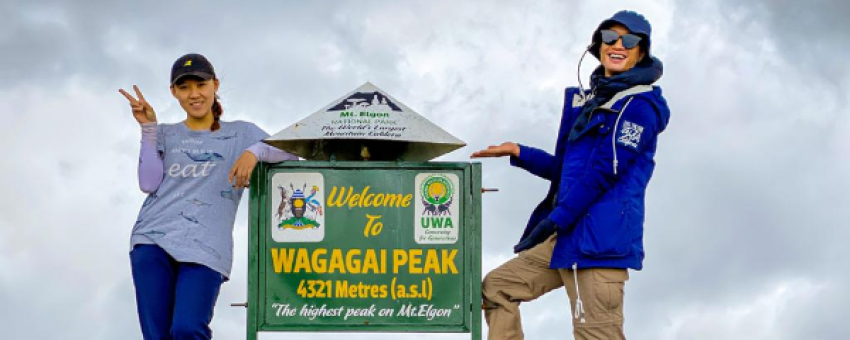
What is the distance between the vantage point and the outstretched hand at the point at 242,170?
8.03 m

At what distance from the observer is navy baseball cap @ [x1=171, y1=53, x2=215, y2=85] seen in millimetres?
8344

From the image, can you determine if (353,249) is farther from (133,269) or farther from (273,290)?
(133,269)

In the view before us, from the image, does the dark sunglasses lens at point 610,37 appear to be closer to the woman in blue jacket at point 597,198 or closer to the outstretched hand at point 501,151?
the woman in blue jacket at point 597,198

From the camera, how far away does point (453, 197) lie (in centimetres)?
823

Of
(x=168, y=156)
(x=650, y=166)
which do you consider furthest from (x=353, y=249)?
(x=650, y=166)

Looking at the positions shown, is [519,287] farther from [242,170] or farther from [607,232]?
[242,170]

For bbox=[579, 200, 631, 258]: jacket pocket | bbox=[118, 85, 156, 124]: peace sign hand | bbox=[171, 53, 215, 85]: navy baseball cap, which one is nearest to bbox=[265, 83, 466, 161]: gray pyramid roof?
bbox=[171, 53, 215, 85]: navy baseball cap

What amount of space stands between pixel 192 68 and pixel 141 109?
368 mm

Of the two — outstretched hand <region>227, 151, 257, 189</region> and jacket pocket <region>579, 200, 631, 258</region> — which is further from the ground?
outstretched hand <region>227, 151, 257, 189</region>

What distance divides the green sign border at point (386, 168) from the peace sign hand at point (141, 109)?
0.72 metres

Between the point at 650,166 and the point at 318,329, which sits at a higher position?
the point at 650,166

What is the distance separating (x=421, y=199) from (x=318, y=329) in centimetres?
92

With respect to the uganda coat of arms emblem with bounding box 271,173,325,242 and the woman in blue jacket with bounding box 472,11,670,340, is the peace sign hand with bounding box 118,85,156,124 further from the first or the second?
the woman in blue jacket with bounding box 472,11,670,340

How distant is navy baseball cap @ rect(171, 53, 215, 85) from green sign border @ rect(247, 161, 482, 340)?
0.65 m
